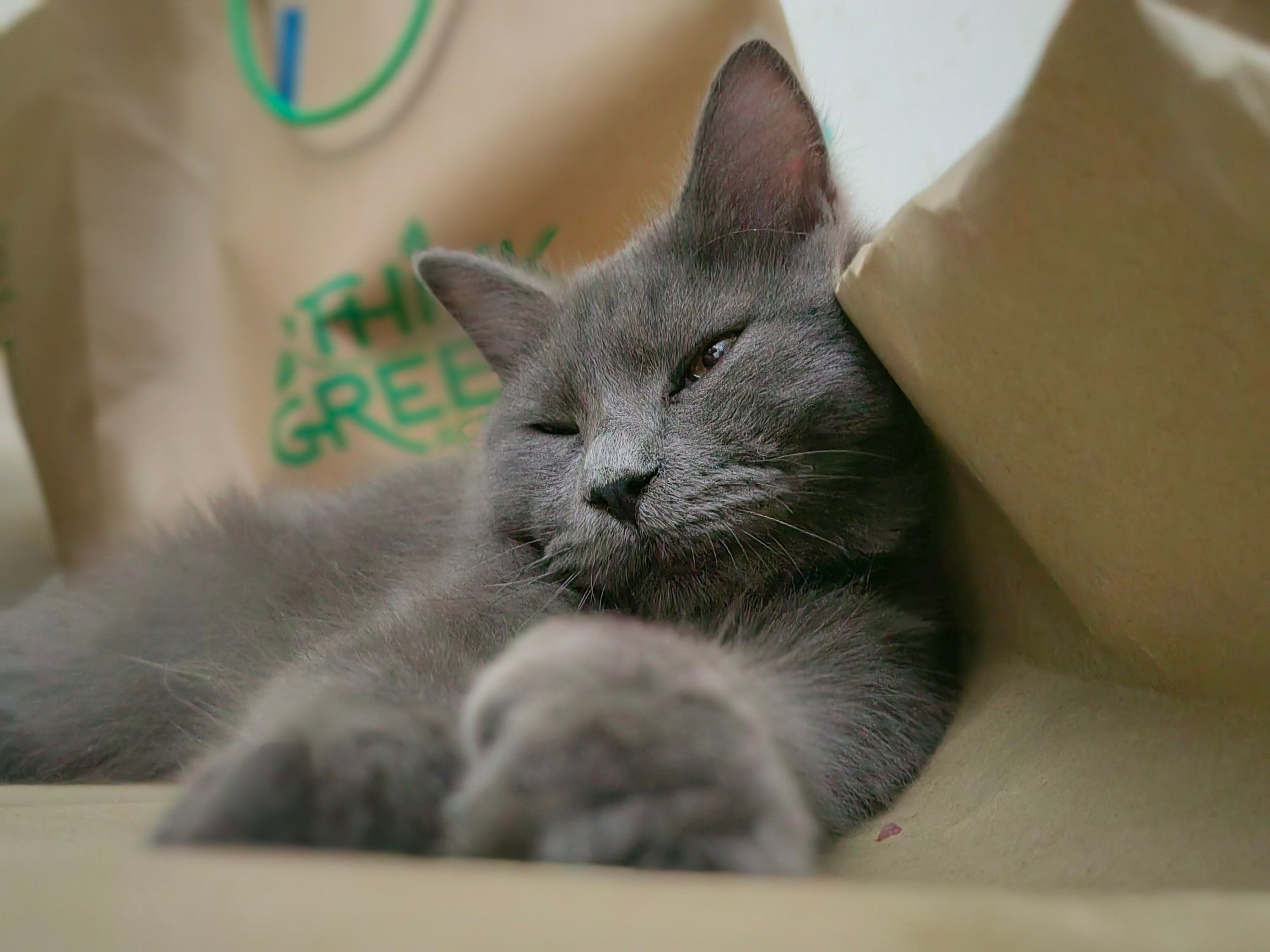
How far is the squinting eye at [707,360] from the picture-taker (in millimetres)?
1041

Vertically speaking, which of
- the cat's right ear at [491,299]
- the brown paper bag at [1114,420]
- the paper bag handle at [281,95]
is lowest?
the brown paper bag at [1114,420]

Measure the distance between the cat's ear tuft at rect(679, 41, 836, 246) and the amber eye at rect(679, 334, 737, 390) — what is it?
0.49 ft

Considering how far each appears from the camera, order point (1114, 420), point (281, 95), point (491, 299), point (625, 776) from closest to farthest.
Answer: point (625, 776)
point (1114, 420)
point (491, 299)
point (281, 95)

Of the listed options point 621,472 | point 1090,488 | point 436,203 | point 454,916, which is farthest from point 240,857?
point 436,203

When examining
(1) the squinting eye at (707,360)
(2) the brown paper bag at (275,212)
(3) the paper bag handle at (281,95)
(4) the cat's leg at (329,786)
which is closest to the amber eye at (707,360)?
(1) the squinting eye at (707,360)

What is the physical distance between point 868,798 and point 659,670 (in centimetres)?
37

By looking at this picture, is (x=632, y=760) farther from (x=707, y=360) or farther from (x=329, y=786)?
(x=707, y=360)

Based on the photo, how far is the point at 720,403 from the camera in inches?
38.6

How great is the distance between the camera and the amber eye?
3.42ft

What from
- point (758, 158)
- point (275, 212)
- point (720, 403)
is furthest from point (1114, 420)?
point (275, 212)

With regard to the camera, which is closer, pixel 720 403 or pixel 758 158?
pixel 720 403

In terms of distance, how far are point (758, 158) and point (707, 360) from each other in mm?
282

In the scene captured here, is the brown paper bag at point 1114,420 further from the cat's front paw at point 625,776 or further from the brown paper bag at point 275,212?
the brown paper bag at point 275,212

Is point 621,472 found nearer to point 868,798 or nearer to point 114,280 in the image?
point 868,798
